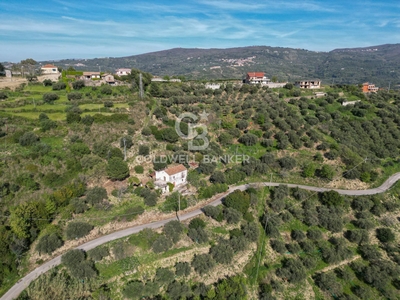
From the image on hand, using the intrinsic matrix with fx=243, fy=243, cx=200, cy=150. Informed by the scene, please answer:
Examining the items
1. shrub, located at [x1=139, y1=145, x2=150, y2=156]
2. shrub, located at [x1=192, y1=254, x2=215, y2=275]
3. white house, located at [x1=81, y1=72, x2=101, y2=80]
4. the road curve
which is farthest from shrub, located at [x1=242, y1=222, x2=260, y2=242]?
white house, located at [x1=81, y1=72, x2=101, y2=80]

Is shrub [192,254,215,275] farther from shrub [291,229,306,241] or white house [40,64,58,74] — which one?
white house [40,64,58,74]

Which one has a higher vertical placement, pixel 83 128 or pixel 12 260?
pixel 83 128

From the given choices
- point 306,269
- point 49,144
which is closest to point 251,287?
point 306,269

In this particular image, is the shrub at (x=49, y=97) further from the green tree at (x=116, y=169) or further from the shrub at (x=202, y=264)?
the shrub at (x=202, y=264)

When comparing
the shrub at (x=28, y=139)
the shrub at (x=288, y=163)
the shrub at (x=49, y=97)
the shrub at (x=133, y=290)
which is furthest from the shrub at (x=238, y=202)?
the shrub at (x=49, y=97)

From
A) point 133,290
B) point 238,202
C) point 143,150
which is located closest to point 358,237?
point 238,202

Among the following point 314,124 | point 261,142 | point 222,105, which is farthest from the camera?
point 222,105

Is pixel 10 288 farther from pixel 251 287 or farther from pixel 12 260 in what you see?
pixel 251 287

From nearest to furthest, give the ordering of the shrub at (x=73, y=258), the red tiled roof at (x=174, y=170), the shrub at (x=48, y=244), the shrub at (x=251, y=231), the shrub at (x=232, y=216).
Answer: the shrub at (x=73, y=258) → the shrub at (x=48, y=244) → the shrub at (x=251, y=231) → the shrub at (x=232, y=216) → the red tiled roof at (x=174, y=170)
